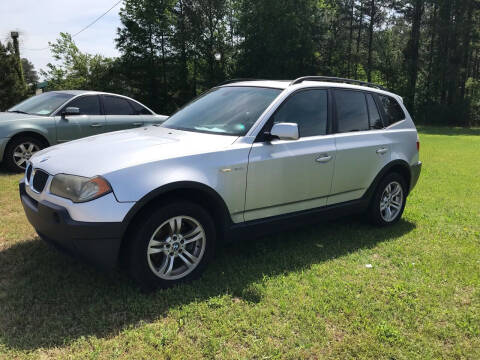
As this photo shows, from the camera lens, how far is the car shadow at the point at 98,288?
297 cm

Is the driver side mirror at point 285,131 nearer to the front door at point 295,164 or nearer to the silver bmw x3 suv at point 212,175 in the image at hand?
the silver bmw x3 suv at point 212,175

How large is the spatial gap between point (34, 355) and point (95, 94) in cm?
688

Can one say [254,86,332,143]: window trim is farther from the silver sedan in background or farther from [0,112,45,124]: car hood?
[0,112,45,124]: car hood

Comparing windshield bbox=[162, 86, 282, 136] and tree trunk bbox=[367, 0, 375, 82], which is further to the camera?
tree trunk bbox=[367, 0, 375, 82]

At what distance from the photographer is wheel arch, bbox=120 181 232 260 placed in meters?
3.21

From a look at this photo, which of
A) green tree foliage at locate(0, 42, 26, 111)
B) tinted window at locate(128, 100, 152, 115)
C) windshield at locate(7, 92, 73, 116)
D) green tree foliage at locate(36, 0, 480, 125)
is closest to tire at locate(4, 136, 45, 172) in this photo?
windshield at locate(7, 92, 73, 116)

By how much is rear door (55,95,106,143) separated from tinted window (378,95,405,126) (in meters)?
5.59

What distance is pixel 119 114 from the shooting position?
Answer: 8859 mm

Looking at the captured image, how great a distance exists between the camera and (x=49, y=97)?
8.63m

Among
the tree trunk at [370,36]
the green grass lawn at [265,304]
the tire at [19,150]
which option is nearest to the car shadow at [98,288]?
the green grass lawn at [265,304]

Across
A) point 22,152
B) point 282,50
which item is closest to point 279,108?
point 22,152

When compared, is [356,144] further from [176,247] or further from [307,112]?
[176,247]

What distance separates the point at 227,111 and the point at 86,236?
6.34 feet

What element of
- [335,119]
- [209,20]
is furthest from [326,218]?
[209,20]
